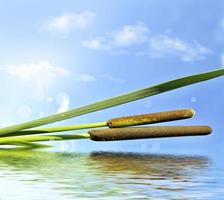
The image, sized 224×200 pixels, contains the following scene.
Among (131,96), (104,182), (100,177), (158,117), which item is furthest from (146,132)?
(104,182)

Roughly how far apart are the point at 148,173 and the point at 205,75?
58cm

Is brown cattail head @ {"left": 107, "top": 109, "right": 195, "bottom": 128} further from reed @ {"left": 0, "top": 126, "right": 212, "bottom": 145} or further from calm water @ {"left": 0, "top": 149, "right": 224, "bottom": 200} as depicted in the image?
calm water @ {"left": 0, "top": 149, "right": 224, "bottom": 200}

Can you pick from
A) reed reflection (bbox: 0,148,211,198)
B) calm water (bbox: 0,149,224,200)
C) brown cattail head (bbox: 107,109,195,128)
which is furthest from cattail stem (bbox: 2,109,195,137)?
calm water (bbox: 0,149,224,200)

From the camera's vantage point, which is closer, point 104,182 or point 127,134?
point 104,182

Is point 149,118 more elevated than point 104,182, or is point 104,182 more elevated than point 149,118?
point 149,118

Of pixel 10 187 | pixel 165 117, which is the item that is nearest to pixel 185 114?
pixel 165 117

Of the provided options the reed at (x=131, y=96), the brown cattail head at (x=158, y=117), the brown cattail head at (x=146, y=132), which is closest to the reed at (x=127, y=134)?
the brown cattail head at (x=146, y=132)

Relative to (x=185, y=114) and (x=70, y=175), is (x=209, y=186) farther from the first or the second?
(x=185, y=114)

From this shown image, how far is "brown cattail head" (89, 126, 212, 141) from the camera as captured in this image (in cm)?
346

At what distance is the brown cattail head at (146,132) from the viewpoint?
3.46 m

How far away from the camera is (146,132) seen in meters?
3.62

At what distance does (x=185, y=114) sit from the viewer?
10.6 ft

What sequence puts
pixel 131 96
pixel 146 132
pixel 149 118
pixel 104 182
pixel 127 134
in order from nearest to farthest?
pixel 104 182
pixel 131 96
pixel 149 118
pixel 127 134
pixel 146 132

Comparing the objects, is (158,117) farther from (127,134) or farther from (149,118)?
(127,134)
